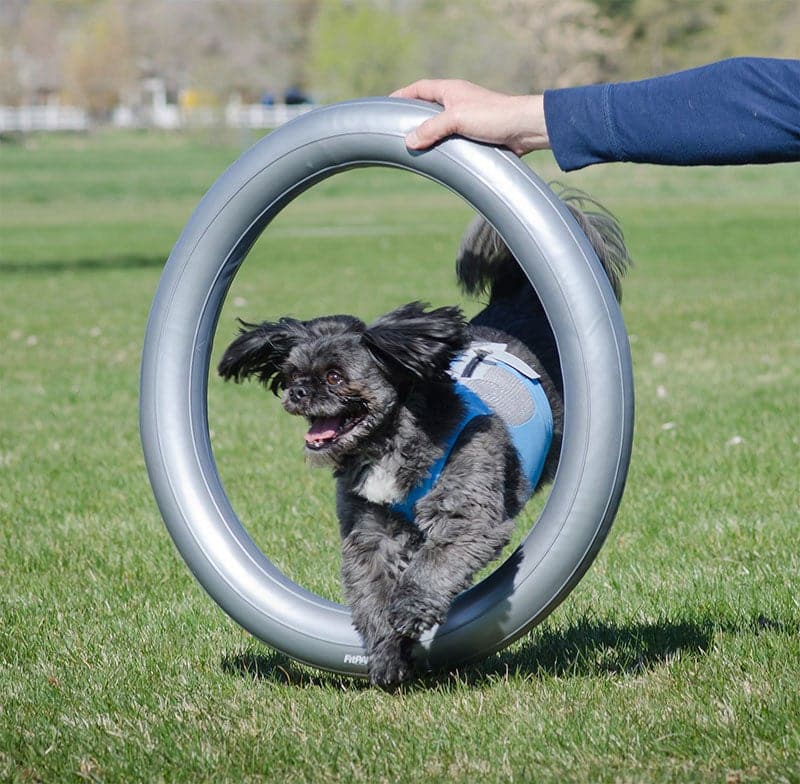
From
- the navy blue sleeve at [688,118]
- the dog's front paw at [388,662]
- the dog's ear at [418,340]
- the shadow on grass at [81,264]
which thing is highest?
the navy blue sleeve at [688,118]

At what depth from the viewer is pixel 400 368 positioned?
14.0 ft

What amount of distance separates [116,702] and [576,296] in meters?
2.06

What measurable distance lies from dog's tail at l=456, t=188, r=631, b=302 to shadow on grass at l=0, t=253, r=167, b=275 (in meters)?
15.3

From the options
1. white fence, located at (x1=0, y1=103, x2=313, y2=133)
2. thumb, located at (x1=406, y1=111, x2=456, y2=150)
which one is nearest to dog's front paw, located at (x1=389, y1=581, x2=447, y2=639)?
thumb, located at (x1=406, y1=111, x2=456, y2=150)

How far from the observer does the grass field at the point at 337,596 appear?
12.7 feet

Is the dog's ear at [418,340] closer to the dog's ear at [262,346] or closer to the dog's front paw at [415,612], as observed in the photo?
the dog's ear at [262,346]

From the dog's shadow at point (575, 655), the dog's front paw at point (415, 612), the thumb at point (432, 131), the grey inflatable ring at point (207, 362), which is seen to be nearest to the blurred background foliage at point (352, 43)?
the dog's shadow at point (575, 655)

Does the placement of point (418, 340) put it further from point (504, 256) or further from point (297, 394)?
point (504, 256)

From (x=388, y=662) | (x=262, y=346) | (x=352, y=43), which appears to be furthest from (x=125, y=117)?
(x=388, y=662)

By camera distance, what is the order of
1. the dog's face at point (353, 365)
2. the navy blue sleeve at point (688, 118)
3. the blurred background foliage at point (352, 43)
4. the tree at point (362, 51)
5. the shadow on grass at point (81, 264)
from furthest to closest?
the tree at point (362, 51)
the blurred background foliage at point (352, 43)
the shadow on grass at point (81, 264)
the dog's face at point (353, 365)
the navy blue sleeve at point (688, 118)

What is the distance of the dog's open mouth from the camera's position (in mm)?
4223

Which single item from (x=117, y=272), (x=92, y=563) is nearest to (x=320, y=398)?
(x=92, y=563)

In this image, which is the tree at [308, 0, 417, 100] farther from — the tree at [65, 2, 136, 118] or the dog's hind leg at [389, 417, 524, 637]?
the dog's hind leg at [389, 417, 524, 637]

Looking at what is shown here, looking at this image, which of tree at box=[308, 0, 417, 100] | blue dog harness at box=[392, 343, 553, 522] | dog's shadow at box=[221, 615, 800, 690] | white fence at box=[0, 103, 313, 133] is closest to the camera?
blue dog harness at box=[392, 343, 553, 522]
